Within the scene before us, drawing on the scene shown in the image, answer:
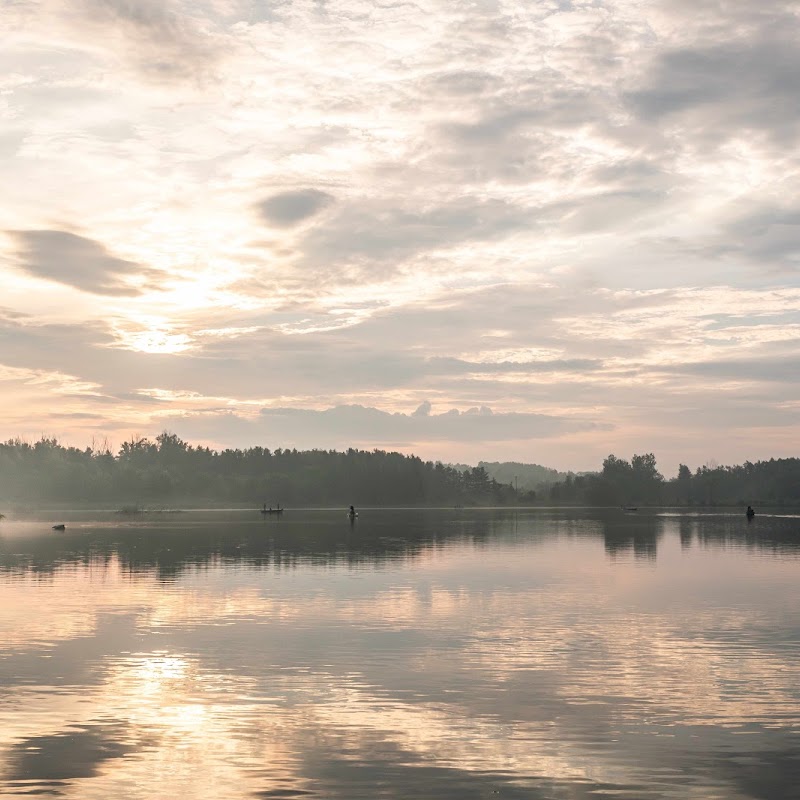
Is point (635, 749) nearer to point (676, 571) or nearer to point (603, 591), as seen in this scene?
point (603, 591)

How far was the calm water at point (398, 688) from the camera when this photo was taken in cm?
1959

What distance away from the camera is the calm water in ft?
64.3

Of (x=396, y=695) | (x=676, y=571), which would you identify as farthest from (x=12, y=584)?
(x=676, y=571)

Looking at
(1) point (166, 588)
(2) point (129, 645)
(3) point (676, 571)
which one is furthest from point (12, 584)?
(3) point (676, 571)

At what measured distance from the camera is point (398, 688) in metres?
28.3

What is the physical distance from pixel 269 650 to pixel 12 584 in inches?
1192

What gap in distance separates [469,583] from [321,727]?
37.7 meters

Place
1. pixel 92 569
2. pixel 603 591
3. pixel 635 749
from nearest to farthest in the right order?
pixel 635 749 < pixel 603 591 < pixel 92 569

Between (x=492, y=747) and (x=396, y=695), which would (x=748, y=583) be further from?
(x=492, y=747)

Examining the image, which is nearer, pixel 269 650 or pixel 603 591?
pixel 269 650

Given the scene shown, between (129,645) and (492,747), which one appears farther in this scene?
(129,645)

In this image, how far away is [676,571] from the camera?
70812 millimetres

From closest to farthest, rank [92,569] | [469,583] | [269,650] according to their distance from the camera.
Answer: [269,650], [469,583], [92,569]

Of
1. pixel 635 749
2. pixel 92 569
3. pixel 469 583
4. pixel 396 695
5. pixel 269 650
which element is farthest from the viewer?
pixel 92 569
